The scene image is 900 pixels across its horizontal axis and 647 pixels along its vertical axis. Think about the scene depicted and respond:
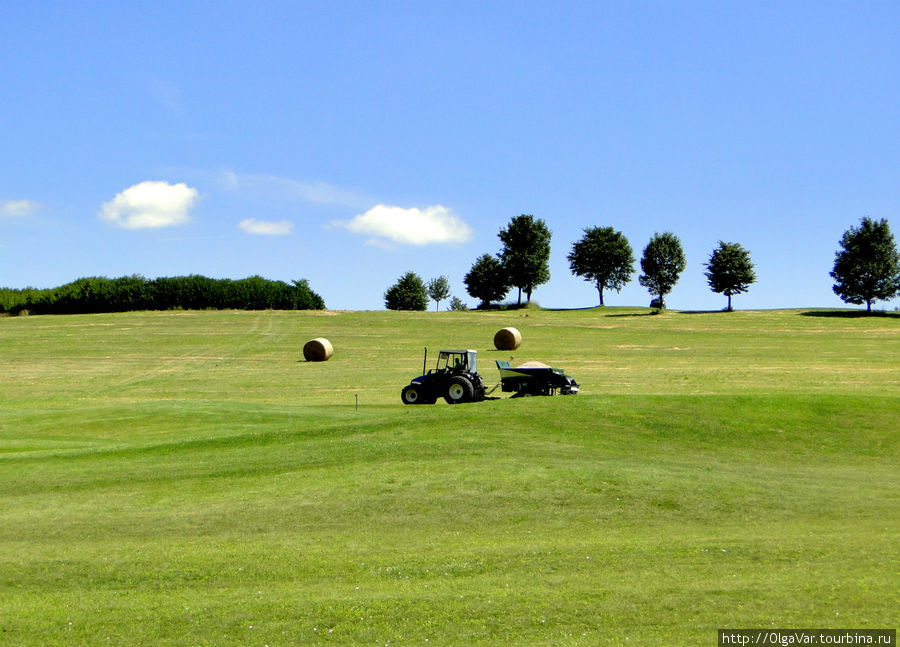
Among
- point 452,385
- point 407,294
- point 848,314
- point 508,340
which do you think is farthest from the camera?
point 407,294

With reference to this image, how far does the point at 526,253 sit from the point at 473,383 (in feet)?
326

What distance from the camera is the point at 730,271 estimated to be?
11500cm

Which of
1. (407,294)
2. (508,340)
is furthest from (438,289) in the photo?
(508,340)

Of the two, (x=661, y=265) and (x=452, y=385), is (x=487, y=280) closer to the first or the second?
(x=661, y=265)

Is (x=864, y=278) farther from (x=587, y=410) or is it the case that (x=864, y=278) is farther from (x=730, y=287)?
(x=587, y=410)

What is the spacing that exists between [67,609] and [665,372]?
43510 mm

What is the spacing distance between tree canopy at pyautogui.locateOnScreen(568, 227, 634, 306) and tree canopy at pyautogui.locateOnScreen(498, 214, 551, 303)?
5954mm

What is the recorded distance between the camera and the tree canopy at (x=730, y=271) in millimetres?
114938

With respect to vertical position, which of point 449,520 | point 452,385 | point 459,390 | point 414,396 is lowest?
point 449,520

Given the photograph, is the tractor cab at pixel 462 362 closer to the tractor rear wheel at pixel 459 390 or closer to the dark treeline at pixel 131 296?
the tractor rear wheel at pixel 459 390

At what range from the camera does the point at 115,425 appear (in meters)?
30.0

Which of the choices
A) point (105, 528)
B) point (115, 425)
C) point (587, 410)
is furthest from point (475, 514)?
point (115, 425)

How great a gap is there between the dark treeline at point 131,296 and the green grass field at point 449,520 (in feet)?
225

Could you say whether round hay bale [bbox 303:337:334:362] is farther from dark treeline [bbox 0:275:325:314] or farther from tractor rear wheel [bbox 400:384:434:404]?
dark treeline [bbox 0:275:325:314]
